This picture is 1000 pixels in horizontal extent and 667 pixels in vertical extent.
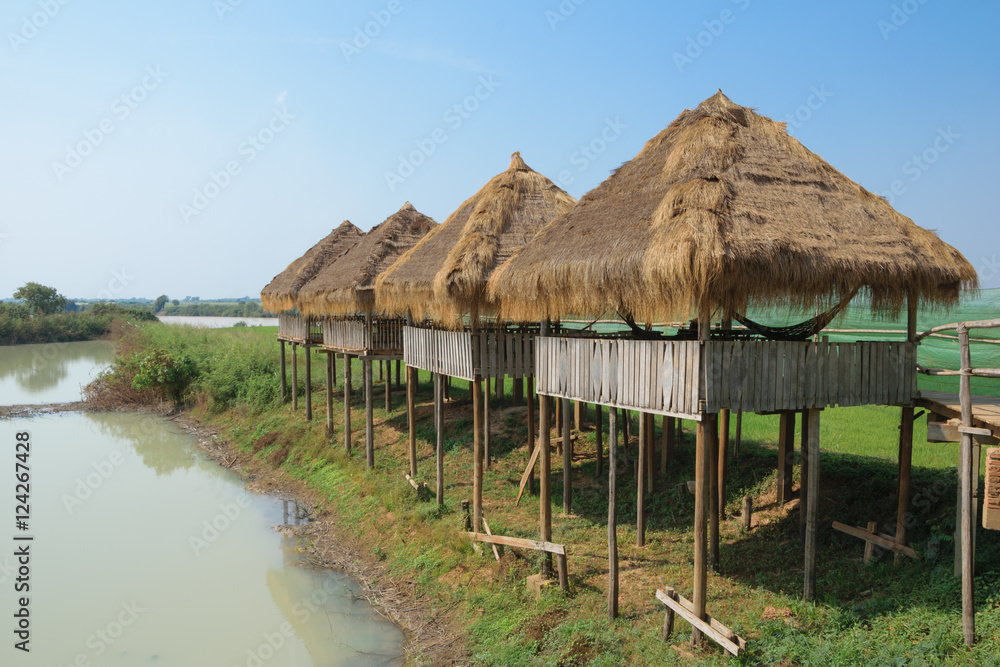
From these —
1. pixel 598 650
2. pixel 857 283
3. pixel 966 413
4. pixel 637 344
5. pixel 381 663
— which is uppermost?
pixel 857 283

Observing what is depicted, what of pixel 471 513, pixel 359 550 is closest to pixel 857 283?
pixel 471 513

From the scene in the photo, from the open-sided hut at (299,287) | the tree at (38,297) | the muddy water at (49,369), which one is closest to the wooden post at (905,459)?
the open-sided hut at (299,287)

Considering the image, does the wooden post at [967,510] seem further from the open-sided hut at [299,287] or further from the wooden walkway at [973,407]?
the open-sided hut at [299,287]

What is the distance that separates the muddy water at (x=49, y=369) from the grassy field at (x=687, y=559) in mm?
19426

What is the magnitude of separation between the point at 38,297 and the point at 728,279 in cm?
5567

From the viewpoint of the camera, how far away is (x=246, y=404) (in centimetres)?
2162

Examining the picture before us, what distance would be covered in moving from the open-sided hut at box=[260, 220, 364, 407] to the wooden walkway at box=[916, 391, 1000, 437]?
14366 millimetres

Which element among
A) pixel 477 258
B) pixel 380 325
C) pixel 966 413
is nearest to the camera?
pixel 966 413

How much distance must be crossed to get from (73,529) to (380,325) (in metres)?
7.15

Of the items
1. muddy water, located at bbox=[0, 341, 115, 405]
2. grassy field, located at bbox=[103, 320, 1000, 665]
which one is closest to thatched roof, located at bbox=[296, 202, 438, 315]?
grassy field, located at bbox=[103, 320, 1000, 665]

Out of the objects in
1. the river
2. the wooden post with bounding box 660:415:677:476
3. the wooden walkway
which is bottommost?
the river

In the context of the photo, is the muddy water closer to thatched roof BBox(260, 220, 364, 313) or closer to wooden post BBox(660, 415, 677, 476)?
thatched roof BBox(260, 220, 364, 313)

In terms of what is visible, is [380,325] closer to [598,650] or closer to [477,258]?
[477,258]

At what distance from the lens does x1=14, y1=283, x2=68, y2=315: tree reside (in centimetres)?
4784
